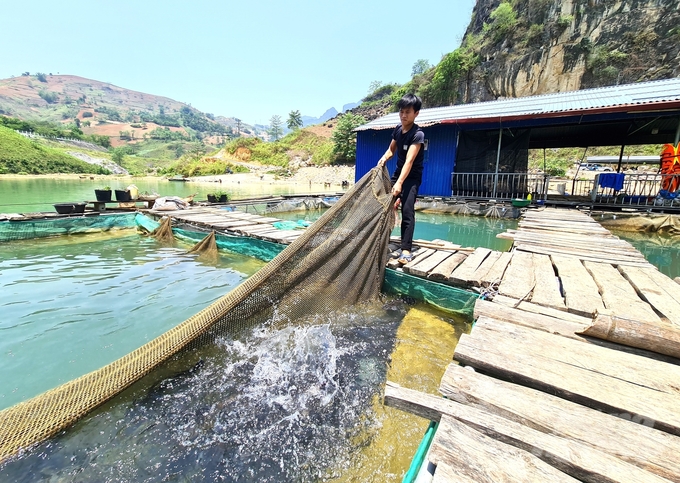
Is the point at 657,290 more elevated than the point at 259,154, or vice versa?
the point at 259,154

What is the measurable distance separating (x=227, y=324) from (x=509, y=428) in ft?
6.27

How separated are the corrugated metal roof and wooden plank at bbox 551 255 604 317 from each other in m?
8.49

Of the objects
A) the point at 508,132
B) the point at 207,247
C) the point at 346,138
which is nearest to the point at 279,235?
the point at 207,247

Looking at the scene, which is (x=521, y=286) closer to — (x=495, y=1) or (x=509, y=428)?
(x=509, y=428)

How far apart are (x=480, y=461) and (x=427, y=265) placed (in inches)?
106

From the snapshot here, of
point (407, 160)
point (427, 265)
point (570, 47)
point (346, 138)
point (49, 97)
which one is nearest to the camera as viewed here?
point (407, 160)

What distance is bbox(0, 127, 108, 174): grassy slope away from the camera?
1356 inches

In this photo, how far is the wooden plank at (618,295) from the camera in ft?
6.56

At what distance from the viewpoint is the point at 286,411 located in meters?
1.88

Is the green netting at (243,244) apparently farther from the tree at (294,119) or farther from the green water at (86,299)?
the tree at (294,119)

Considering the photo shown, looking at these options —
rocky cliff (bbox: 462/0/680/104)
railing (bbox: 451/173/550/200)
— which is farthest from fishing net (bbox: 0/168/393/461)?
rocky cliff (bbox: 462/0/680/104)

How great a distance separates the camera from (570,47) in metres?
24.2

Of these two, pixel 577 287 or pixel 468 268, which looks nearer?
pixel 577 287

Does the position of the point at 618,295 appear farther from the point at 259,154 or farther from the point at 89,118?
the point at 89,118
